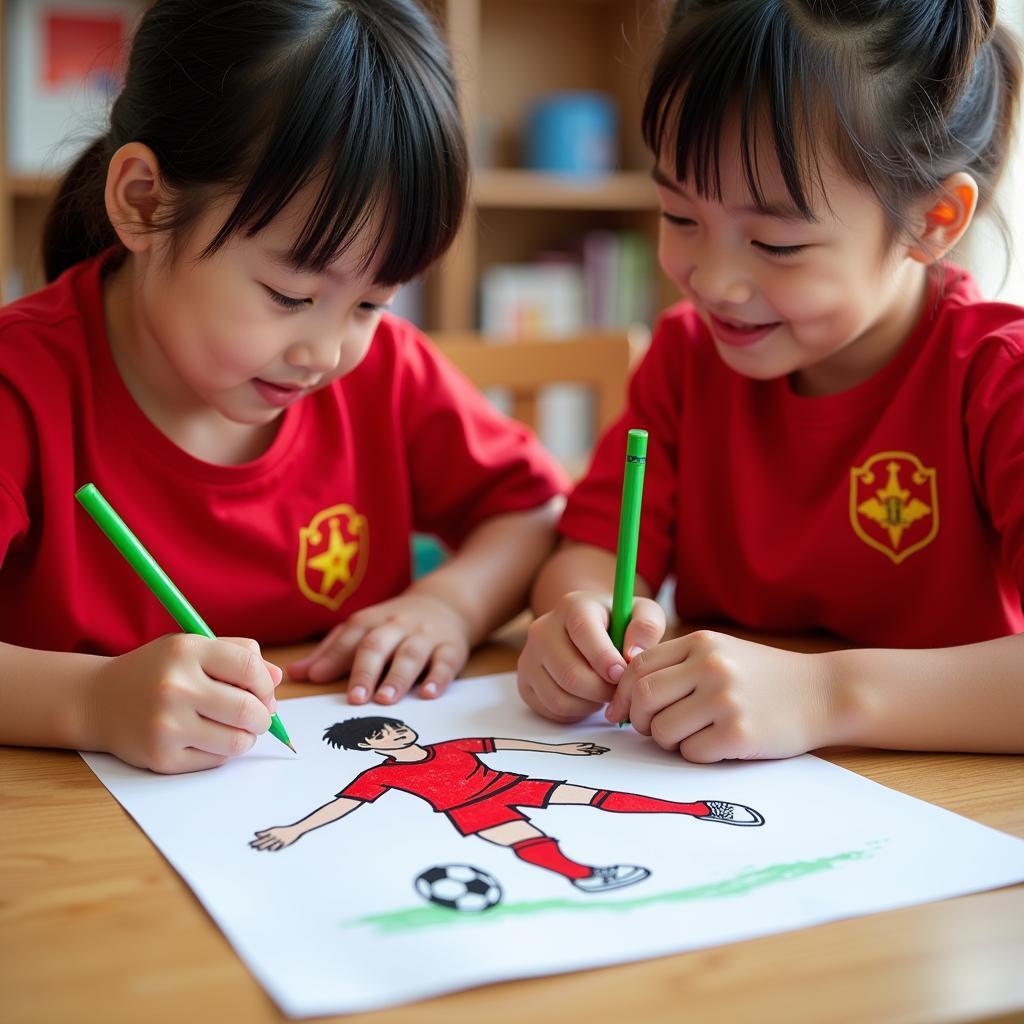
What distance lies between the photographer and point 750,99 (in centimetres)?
72

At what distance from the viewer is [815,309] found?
31.1 inches

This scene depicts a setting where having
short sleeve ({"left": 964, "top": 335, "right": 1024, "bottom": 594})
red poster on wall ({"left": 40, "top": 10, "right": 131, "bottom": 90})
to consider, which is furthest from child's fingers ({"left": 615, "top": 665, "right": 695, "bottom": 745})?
red poster on wall ({"left": 40, "top": 10, "right": 131, "bottom": 90})

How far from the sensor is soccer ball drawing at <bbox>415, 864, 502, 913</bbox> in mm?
457

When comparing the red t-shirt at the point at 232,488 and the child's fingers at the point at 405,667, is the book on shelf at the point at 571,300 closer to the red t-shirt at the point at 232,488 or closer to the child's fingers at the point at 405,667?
the red t-shirt at the point at 232,488

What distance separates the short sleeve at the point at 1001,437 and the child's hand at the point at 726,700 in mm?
182

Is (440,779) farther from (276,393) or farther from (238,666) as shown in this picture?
(276,393)

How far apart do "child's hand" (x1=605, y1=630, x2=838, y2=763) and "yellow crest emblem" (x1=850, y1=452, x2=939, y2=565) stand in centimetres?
21

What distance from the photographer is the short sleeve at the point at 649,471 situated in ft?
3.00

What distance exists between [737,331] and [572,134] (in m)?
1.89

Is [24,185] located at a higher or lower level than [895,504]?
higher

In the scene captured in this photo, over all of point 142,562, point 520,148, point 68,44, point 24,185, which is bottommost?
point 142,562

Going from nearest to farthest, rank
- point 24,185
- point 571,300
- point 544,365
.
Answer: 1. point 544,365
2. point 24,185
3. point 571,300

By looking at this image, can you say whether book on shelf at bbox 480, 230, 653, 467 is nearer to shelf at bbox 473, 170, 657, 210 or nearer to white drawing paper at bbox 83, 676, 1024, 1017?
shelf at bbox 473, 170, 657, 210

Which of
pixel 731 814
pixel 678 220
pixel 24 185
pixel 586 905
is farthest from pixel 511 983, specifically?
pixel 24 185
